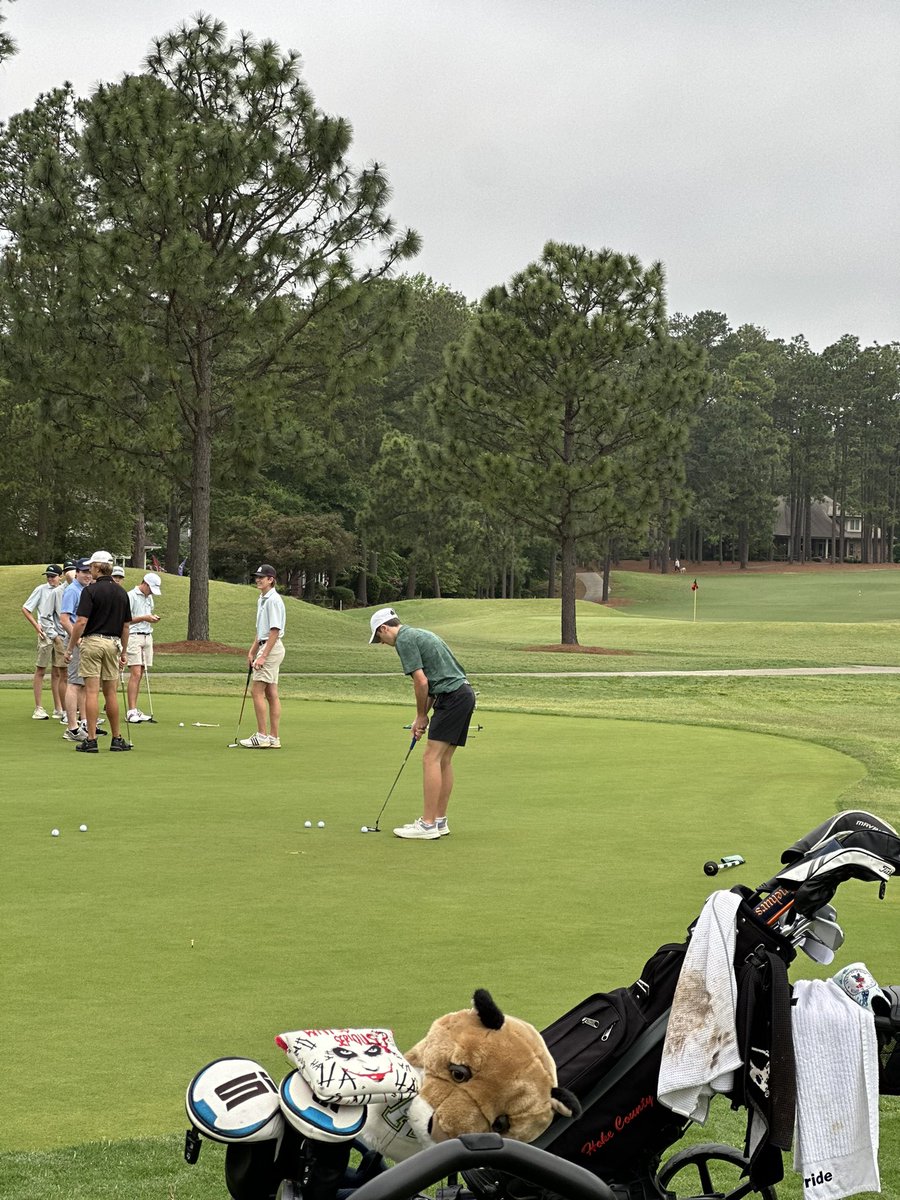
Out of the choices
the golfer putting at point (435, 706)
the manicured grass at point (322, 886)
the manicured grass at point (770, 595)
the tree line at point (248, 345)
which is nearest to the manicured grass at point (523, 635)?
the manicured grass at point (770, 595)

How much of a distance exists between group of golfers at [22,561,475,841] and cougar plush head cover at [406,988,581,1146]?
6.85 meters

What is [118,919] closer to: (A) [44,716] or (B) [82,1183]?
(B) [82,1183]

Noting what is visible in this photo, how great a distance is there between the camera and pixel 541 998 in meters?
6.01

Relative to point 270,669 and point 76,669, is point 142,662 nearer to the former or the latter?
point 76,669

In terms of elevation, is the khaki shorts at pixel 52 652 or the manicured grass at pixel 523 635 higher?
the khaki shorts at pixel 52 652

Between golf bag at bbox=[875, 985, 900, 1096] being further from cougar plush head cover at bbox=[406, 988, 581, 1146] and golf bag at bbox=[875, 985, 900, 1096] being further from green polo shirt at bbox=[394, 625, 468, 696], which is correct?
green polo shirt at bbox=[394, 625, 468, 696]

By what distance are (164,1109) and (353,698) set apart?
19.7 meters

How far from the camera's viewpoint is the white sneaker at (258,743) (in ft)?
52.1

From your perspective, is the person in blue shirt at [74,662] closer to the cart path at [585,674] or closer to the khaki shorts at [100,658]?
the khaki shorts at [100,658]

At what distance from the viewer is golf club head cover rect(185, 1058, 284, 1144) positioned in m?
2.96

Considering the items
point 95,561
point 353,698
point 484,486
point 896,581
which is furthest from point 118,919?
point 896,581

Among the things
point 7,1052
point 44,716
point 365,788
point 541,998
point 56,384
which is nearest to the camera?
point 7,1052

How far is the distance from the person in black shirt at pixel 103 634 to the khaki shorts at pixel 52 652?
6.67ft

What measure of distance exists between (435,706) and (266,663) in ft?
18.4
